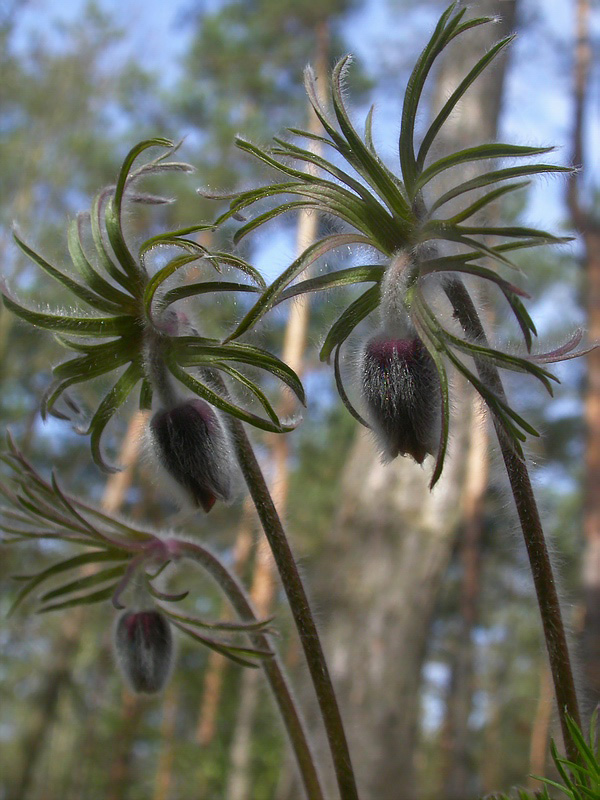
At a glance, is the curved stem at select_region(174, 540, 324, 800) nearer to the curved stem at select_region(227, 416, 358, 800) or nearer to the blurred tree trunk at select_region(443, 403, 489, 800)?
the curved stem at select_region(227, 416, 358, 800)

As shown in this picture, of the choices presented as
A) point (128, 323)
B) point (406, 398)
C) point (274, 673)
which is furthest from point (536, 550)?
point (128, 323)

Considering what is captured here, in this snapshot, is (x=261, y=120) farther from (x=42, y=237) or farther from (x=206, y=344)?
(x=206, y=344)

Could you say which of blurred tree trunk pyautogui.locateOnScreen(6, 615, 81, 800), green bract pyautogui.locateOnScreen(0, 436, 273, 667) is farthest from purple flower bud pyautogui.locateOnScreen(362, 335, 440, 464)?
blurred tree trunk pyautogui.locateOnScreen(6, 615, 81, 800)

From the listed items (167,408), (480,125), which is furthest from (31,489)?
(480,125)

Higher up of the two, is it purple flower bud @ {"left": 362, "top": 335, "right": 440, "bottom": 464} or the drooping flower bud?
purple flower bud @ {"left": 362, "top": 335, "right": 440, "bottom": 464}

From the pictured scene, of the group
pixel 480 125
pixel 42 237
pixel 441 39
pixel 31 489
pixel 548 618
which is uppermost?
pixel 42 237

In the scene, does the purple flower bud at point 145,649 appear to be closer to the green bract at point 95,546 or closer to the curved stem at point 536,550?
the green bract at point 95,546
